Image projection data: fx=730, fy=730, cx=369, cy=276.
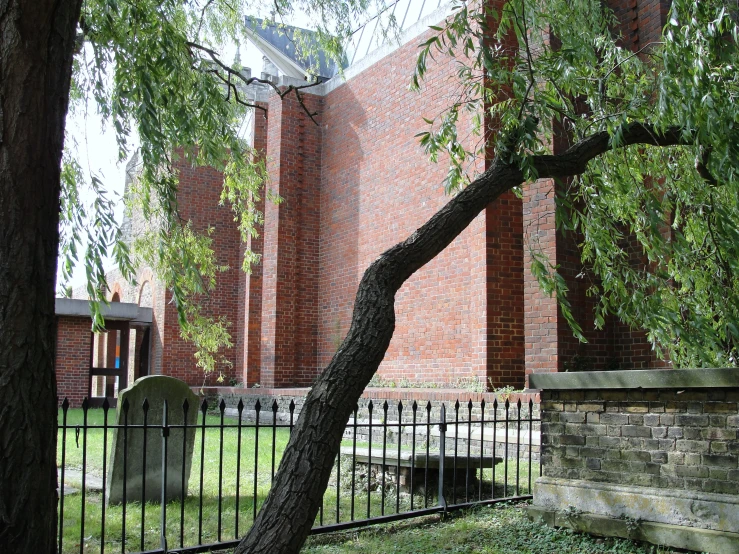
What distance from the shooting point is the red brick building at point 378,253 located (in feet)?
35.2

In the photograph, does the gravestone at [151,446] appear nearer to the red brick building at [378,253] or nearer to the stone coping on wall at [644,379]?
the stone coping on wall at [644,379]

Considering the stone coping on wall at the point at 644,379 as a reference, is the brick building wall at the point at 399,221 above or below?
above

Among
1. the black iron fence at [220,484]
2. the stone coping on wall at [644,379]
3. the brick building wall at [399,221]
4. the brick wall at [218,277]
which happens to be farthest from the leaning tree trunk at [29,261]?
the brick wall at [218,277]

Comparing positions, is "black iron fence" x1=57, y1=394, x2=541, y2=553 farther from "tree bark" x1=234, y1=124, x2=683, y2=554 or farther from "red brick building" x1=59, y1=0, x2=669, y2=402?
"red brick building" x1=59, y1=0, x2=669, y2=402

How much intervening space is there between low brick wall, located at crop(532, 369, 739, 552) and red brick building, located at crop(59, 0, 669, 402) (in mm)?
4243

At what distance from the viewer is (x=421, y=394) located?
1125 cm

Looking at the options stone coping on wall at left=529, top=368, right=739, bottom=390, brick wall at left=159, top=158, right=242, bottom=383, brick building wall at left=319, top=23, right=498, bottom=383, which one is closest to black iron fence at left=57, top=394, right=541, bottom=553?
stone coping on wall at left=529, top=368, right=739, bottom=390

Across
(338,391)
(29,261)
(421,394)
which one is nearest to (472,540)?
(338,391)

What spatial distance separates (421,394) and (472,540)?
5.56m

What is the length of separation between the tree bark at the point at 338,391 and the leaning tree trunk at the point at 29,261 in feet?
3.06

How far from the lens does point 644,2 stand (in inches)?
428

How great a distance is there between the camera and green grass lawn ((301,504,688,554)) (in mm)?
5332

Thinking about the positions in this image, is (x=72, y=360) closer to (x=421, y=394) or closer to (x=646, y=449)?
(x=421, y=394)

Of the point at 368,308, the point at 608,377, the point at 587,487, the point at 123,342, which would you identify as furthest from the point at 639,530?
the point at 123,342
